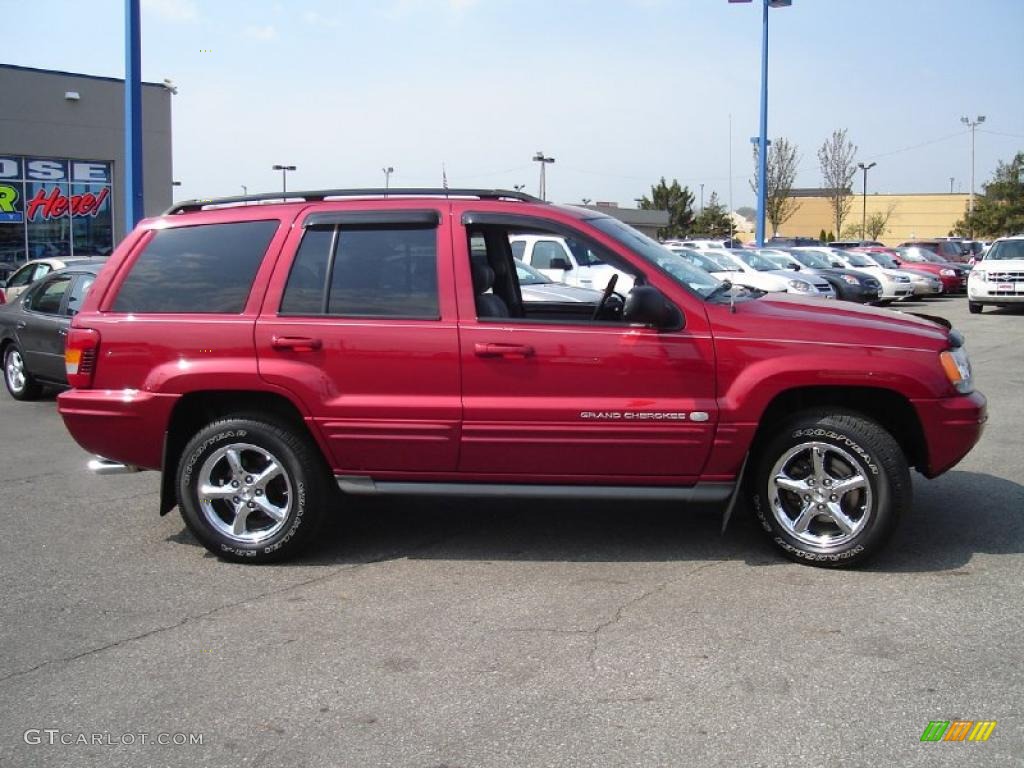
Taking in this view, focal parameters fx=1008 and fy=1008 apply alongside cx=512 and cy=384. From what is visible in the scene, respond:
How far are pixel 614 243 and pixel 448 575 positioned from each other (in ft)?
6.31

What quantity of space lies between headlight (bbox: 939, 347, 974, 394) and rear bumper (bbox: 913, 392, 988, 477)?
0.07 meters

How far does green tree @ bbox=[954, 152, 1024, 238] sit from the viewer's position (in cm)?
6128

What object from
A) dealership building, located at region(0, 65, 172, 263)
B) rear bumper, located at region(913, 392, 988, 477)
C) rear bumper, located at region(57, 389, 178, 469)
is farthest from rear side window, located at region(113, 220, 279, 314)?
dealership building, located at region(0, 65, 172, 263)

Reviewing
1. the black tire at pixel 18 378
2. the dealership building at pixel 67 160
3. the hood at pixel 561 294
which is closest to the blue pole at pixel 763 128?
the dealership building at pixel 67 160

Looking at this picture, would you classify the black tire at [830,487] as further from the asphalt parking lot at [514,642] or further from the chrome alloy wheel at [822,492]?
the asphalt parking lot at [514,642]

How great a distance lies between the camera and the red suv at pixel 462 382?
5031 mm

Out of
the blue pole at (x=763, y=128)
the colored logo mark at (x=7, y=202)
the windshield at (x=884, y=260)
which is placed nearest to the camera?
the colored logo mark at (x=7, y=202)

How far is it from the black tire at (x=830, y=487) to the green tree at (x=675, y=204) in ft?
Answer: 284

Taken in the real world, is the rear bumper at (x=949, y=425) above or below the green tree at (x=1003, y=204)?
below

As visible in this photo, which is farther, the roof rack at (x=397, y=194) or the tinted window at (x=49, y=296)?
the tinted window at (x=49, y=296)

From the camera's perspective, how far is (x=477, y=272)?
5.38 m

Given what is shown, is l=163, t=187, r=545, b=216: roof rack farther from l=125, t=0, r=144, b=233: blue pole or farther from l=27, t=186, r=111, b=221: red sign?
l=27, t=186, r=111, b=221: red sign

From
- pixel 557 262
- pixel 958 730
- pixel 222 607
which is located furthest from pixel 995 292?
pixel 222 607

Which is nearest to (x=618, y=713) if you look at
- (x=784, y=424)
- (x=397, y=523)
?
(x=784, y=424)
